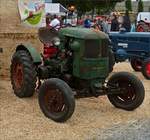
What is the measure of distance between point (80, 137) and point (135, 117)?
5.38 ft

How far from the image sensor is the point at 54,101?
7.86 m

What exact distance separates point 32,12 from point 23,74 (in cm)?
359

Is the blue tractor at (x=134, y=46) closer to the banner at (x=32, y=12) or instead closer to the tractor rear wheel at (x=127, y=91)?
the banner at (x=32, y=12)

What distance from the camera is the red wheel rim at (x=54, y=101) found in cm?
771

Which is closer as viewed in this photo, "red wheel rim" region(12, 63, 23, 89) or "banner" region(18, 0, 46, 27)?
"red wheel rim" region(12, 63, 23, 89)

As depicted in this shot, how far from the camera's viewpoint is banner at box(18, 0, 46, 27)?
11.6 metres

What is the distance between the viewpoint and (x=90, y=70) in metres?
8.25

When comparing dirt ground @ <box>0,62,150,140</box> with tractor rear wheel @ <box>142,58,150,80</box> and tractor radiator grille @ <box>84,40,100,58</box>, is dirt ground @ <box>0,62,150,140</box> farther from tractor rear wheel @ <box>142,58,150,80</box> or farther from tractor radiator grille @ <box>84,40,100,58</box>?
tractor rear wheel @ <box>142,58,150,80</box>

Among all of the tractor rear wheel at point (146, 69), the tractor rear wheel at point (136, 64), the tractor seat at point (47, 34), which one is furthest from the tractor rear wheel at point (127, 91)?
the tractor rear wheel at point (136, 64)

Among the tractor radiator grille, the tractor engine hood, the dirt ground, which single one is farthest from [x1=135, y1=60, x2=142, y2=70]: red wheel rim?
the tractor radiator grille

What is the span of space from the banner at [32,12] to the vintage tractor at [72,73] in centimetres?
262

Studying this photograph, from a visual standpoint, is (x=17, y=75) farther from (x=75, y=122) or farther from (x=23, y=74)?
(x=75, y=122)

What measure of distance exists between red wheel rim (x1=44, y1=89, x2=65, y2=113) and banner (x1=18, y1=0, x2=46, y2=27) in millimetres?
4101

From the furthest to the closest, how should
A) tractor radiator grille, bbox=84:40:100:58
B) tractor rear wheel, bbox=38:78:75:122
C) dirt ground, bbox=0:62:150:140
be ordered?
tractor radiator grille, bbox=84:40:100:58, tractor rear wheel, bbox=38:78:75:122, dirt ground, bbox=0:62:150:140
